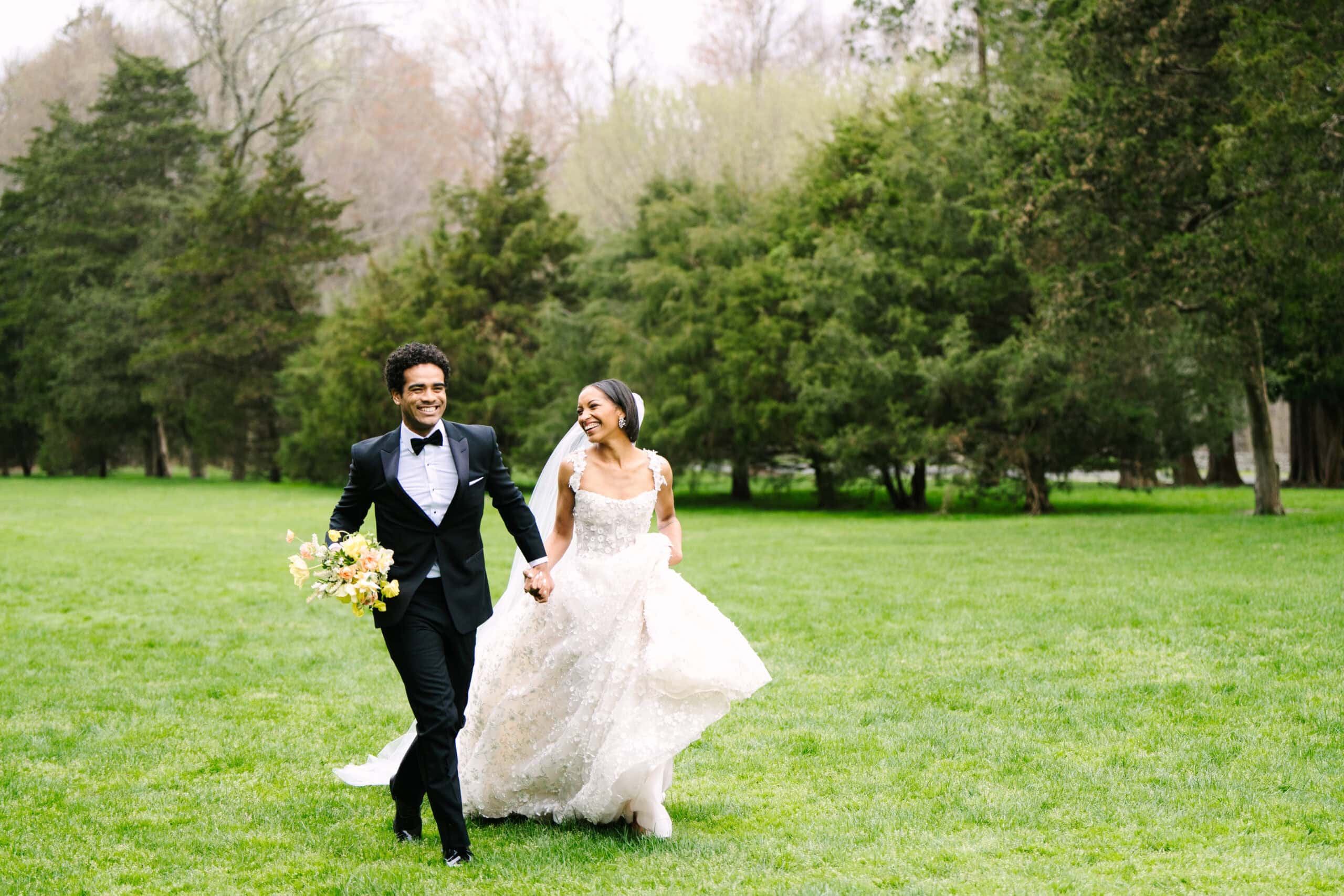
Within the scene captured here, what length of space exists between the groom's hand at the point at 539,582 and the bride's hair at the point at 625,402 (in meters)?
0.74

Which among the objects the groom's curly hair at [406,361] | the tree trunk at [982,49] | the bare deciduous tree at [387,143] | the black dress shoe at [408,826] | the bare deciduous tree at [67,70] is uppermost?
the bare deciduous tree at [67,70]

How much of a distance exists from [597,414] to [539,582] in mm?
806

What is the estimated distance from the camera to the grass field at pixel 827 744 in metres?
5.21

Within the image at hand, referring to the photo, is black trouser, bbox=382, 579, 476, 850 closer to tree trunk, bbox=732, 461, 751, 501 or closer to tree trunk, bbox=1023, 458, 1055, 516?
tree trunk, bbox=1023, 458, 1055, 516

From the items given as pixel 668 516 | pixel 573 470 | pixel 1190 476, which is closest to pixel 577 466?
pixel 573 470

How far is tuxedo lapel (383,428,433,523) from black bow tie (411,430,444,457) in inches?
2.9

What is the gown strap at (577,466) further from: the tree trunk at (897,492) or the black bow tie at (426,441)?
the tree trunk at (897,492)

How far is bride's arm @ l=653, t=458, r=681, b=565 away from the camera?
599 centimetres

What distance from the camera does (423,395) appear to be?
531 centimetres

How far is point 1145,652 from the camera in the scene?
9.73 meters

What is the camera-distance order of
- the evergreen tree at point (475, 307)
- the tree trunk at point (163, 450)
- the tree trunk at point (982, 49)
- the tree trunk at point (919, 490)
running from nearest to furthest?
1. the tree trunk at point (982, 49)
2. the tree trunk at point (919, 490)
3. the evergreen tree at point (475, 307)
4. the tree trunk at point (163, 450)

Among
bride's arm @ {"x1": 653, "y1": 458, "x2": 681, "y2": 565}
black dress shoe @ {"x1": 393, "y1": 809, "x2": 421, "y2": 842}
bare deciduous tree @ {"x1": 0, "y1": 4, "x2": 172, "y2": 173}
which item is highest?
bare deciduous tree @ {"x1": 0, "y1": 4, "x2": 172, "y2": 173}

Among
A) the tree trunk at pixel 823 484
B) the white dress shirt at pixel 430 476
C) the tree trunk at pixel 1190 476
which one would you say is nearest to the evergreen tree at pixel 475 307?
the tree trunk at pixel 823 484

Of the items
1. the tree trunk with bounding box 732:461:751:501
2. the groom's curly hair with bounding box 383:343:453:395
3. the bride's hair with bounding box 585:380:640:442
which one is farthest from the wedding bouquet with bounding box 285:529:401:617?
the tree trunk with bounding box 732:461:751:501
